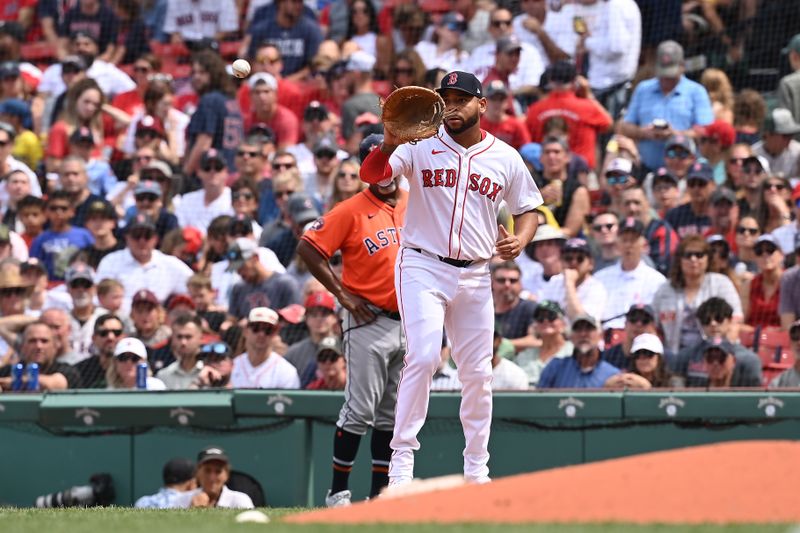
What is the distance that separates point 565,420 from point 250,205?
4.00 metres

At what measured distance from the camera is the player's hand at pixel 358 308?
722 centimetres

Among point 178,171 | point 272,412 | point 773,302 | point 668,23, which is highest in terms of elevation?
point 668,23

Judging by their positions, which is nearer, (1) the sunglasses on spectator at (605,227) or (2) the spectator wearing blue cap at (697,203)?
(1) the sunglasses on spectator at (605,227)

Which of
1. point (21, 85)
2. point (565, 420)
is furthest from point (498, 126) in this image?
point (21, 85)

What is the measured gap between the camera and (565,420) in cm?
894

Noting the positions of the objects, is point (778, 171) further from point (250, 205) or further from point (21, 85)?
point (21, 85)

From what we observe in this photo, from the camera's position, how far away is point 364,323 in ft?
23.8

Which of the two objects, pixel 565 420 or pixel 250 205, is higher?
pixel 250 205

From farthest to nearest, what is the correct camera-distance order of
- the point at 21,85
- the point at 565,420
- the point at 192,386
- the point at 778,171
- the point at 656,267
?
the point at 21,85 → the point at 778,171 → the point at 656,267 → the point at 192,386 → the point at 565,420

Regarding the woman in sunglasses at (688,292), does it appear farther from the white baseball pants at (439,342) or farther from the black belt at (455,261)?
the black belt at (455,261)

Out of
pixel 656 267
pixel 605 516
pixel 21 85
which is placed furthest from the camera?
pixel 21 85

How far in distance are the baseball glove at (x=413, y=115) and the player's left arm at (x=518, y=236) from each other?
58 centimetres

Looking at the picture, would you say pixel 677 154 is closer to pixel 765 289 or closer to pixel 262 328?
pixel 765 289

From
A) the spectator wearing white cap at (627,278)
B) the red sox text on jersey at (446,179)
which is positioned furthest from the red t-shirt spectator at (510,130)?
the red sox text on jersey at (446,179)
